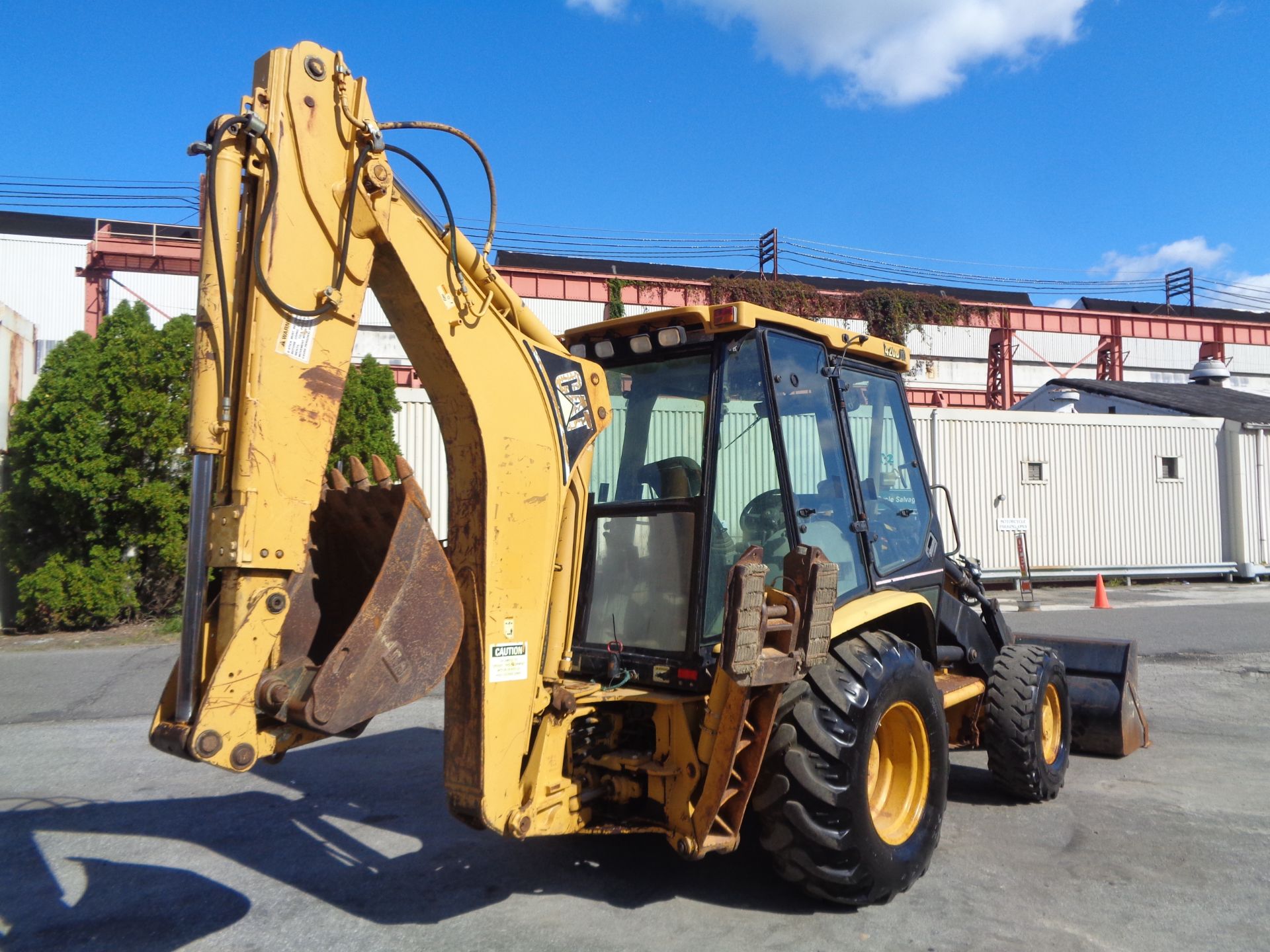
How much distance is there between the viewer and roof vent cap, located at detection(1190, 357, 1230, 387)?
2756 cm

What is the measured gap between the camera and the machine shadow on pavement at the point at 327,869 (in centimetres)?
392

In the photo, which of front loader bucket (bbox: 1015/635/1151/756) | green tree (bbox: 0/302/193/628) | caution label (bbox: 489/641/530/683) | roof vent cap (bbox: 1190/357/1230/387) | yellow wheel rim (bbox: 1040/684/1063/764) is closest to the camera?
caution label (bbox: 489/641/530/683)

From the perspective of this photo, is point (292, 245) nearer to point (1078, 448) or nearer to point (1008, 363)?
point (1078, 448)

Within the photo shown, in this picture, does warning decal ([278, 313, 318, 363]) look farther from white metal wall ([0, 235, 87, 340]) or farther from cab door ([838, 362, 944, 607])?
white metal wall ([0, 235, 87, 340])

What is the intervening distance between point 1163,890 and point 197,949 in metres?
3.99

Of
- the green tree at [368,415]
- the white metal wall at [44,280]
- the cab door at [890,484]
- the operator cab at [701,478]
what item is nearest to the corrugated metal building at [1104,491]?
the green tree at [368,415]

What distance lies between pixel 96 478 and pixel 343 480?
9463 mm

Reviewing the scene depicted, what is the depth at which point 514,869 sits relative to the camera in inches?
173

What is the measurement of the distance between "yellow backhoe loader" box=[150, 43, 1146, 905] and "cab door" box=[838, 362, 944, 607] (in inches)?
1.0

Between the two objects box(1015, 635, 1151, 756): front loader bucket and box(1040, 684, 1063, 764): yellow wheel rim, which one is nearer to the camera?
box(1040, 684, 1063, 764): yellow wheel rim

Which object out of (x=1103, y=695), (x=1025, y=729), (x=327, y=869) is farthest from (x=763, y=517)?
(x=1103, y=695)

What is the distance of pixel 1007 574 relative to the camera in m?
17.2

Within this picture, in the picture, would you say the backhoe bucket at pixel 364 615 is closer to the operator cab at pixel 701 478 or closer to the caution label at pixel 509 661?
the caution label at pixel 509 661

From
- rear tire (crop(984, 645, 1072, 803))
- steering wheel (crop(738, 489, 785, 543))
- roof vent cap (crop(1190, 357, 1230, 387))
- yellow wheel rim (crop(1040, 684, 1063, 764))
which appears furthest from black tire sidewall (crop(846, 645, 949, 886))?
roof vent cap (crop(1190, 357, 1230, 387))
